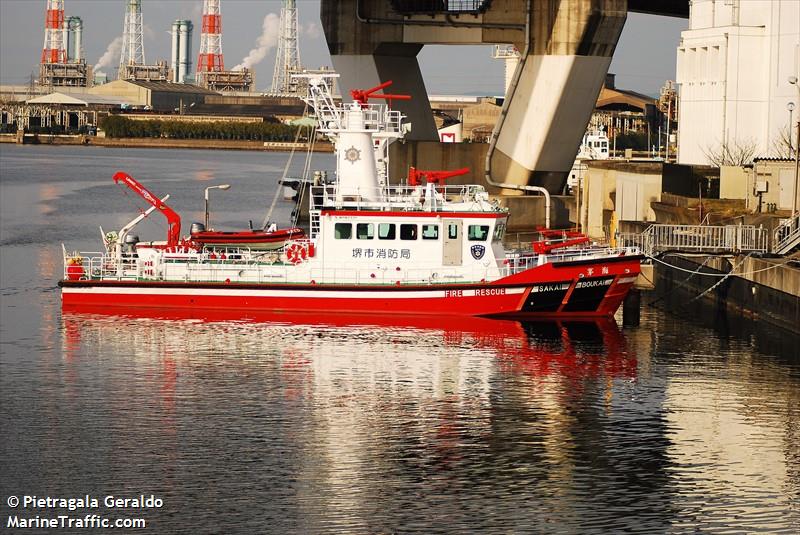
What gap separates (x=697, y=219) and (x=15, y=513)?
30.4 meters

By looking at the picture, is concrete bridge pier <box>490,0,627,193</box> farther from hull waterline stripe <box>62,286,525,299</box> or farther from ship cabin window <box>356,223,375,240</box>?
hull waterline stripe <box>62,286,525,299</box>

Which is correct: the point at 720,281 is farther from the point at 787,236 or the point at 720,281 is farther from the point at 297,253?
the point at 297,253

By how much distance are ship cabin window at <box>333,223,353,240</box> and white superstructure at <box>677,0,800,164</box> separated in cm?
2294

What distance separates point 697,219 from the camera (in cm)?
4941

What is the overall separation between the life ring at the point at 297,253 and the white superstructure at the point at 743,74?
2358 centimetres

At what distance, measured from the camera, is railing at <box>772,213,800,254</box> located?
137 feet

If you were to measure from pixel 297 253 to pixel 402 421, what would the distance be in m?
14.1

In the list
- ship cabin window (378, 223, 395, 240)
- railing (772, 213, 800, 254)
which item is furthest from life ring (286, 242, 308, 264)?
railing (772, 213, 800, 254)

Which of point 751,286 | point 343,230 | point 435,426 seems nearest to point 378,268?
point 343,230

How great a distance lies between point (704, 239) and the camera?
44469mm

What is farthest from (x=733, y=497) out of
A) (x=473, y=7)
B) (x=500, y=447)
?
(x=473, y=7)

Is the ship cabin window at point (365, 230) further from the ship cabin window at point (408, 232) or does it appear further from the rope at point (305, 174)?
the rope at point (305, 174)

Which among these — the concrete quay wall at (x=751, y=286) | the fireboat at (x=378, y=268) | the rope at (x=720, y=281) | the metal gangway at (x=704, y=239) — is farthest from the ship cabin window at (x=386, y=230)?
the rope at (x=720, y=281)

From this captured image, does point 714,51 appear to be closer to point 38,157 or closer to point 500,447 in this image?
point 500,447
